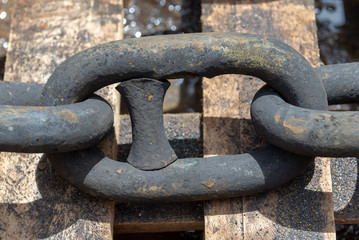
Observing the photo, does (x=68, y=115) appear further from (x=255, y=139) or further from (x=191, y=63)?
(x=255, y=139)

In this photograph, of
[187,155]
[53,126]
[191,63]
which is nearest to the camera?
[53,126]

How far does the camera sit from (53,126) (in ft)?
3.67

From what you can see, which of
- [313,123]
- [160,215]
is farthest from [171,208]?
[313,123]

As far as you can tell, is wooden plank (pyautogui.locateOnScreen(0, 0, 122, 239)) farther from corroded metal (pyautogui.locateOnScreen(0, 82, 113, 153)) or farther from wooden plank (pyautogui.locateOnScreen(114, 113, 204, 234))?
corroded metal (pyautogui.locateOnScreen(0, 82, 113, 153))

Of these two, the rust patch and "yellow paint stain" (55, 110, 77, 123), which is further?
the rust patch

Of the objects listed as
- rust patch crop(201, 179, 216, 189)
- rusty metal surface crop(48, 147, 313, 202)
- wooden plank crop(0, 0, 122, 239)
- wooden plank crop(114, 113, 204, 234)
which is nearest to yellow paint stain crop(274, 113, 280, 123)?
rusty metal surface crop(48, 147, 313, 202)

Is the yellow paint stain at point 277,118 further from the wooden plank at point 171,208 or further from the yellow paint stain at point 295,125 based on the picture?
the wooden plank at point 171,208

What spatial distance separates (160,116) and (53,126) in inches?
12.4

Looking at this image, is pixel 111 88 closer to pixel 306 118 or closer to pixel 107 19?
pixel 107 19

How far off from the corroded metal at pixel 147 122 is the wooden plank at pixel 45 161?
22cm

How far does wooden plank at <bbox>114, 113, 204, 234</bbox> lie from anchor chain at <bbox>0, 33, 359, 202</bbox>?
194mm

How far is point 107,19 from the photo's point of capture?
1.63 m

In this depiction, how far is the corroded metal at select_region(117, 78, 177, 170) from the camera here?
126 cm

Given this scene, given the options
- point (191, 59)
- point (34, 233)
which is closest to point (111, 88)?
point (191, 59)
